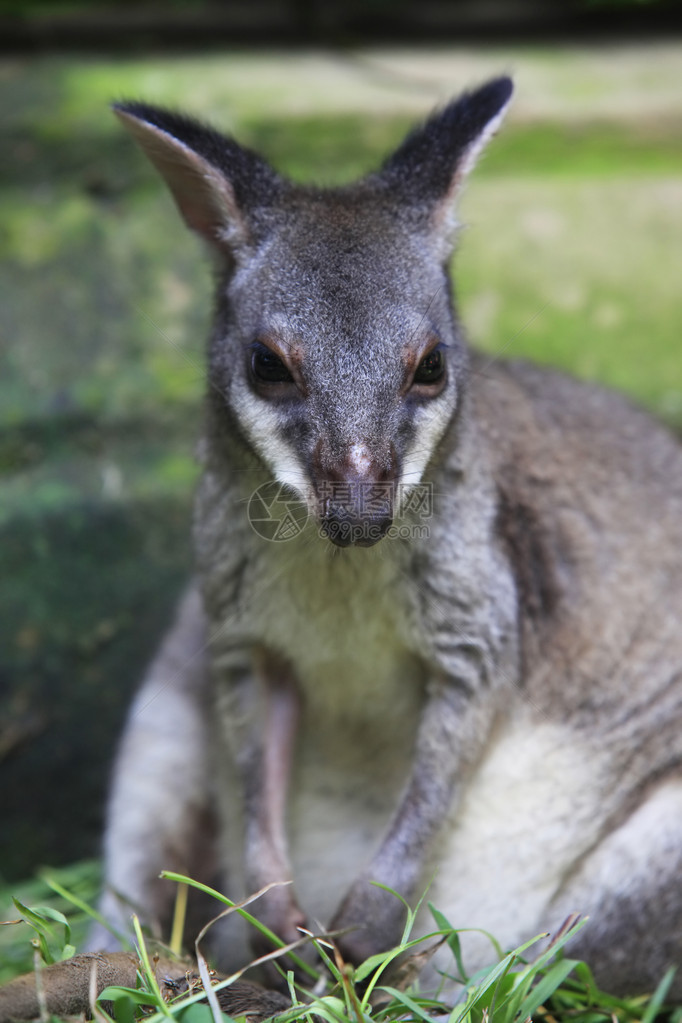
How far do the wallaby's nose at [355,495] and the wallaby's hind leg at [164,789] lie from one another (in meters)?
1.68

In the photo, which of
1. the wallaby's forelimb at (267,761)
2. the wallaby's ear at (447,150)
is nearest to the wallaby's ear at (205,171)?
the wallaby's ear at (447,150)

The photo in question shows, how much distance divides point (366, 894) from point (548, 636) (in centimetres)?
115

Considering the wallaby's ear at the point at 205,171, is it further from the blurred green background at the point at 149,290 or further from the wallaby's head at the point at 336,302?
the blurred green background at the point at 149,290

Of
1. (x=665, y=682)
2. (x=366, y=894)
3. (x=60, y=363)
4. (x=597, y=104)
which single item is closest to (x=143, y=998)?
(x=366, y=894)

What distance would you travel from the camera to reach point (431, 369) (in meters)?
3.52

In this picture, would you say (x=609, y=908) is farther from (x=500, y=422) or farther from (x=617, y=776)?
(x=500, y=422)

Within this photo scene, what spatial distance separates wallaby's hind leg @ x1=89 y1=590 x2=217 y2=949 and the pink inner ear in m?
1.67

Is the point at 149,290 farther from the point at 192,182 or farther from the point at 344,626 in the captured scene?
the point at 344,626

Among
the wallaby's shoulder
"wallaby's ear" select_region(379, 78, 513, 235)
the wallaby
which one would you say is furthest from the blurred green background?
"wallaby's ear" select_region(379, 78, 513, 235)

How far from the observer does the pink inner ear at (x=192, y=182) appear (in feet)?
Answer: 12.0

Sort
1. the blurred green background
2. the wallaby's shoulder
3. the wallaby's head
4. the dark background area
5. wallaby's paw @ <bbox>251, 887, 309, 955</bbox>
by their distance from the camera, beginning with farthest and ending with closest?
1. the dark background area
2. the blurred green background
3. the wallaby's shoulder
4. wallaby's paw @ <bbox>251, 887, 309, 955</bbox>
5. the wallaby's head

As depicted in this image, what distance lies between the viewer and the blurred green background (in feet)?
17.4

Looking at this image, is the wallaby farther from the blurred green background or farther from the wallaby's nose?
the blurred green background

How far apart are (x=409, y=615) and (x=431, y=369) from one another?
88cm
